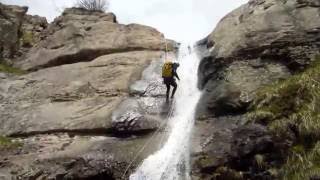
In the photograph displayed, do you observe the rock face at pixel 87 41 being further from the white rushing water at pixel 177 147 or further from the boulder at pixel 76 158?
the boulder at pixel 76 158

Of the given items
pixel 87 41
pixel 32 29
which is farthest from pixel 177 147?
pixel 32 29

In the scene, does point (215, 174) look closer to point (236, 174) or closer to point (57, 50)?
point (236, 174)

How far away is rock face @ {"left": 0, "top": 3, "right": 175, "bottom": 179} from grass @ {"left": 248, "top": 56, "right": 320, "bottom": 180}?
4158 mm

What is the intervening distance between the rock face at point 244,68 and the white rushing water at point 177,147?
0.51m

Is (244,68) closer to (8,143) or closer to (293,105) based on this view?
(293,105)

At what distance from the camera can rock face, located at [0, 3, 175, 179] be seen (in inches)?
720

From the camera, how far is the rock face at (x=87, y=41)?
2678 cm

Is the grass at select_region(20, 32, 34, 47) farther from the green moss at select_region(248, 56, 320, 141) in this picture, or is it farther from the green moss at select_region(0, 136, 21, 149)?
the green moss at select_region(248, 56, 320, 141)

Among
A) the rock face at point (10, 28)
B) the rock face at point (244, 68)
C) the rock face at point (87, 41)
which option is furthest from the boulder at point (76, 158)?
the rock face at point (10, 28)

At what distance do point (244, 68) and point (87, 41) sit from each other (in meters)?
10.00

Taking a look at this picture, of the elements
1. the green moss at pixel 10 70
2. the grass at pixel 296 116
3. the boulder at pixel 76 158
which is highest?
the green moss at pixel 10 70

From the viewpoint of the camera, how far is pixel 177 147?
60.7 ft

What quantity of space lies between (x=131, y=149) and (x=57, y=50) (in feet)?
35.8

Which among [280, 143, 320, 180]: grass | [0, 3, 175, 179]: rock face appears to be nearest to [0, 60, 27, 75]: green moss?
[0, 3, 175, 179]: rock face
